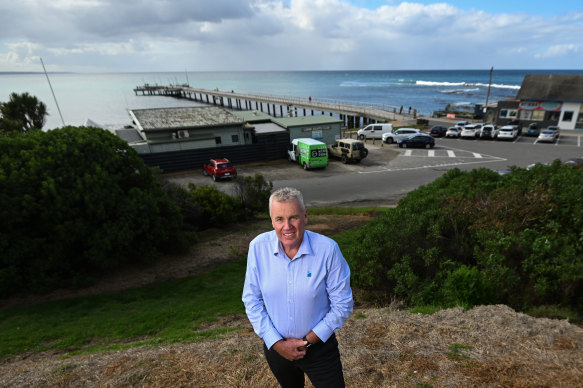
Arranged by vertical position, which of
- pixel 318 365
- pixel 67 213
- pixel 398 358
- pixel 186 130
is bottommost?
pixel 398 358

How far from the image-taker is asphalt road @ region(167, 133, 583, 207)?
65.0ft

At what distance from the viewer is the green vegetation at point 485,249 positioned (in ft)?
21.1

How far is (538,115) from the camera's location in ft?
120

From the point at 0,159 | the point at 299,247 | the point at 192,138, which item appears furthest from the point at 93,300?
the point at 192,138

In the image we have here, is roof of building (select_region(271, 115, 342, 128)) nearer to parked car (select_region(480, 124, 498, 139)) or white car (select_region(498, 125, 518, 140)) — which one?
parked car (select_region(480, 124, 498, 139))

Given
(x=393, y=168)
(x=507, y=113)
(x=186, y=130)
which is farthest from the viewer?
(x=507, y=113)

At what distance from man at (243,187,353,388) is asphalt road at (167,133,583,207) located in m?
15.4

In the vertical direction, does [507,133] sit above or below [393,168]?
above

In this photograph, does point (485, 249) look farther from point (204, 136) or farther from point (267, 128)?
point (267, 128)

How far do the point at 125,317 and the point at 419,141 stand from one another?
29.8m

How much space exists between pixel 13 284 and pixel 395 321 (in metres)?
11.1

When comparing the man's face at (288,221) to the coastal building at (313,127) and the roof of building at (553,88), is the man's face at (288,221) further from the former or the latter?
the roof of building at (553,88)

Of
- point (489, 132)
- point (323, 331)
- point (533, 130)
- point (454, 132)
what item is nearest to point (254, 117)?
point (454, 132)

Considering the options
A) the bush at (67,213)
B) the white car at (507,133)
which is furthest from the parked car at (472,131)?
the bush at (67,213)
